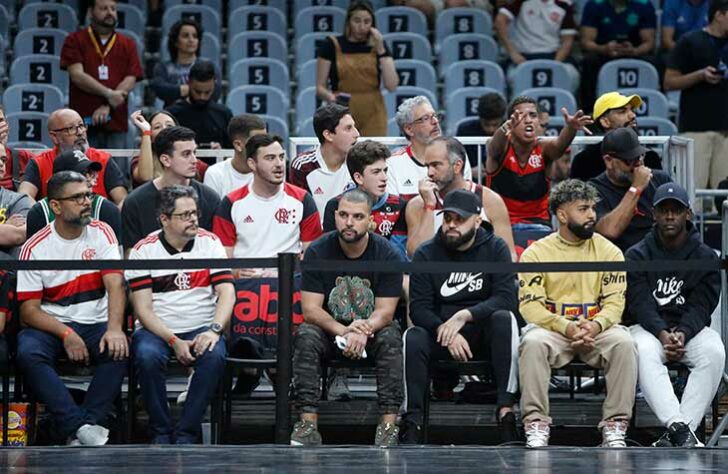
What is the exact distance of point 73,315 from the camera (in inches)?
370

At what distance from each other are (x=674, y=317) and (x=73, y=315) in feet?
11.5

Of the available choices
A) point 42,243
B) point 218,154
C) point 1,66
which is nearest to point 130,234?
point 42,243

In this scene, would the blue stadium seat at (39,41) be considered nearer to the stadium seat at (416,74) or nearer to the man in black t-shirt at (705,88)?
the stadium seat at (416,74)

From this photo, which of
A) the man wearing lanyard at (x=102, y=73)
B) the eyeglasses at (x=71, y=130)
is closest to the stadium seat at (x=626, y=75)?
the man wearing lanyard at (x=102, y=73)

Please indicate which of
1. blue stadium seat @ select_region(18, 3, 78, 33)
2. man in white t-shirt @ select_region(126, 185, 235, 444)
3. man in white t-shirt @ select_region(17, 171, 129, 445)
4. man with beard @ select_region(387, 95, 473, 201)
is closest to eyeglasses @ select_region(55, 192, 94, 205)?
man in white t-shirt @ select_region(17, 171, 129, 445)

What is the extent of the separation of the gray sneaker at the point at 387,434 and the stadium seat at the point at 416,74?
20.2ft

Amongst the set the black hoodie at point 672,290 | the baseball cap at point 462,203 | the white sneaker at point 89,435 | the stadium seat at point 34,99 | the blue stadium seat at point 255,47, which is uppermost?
the blue stadium seat at point 255,47

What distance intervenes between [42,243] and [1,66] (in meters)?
5.93

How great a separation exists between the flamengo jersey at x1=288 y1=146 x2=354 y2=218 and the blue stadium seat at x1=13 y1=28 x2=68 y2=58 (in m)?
4.73

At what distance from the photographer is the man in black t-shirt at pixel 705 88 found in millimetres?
13680

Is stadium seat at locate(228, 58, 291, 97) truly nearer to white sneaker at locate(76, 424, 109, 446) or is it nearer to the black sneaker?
white sneaker at locate(76, 424, 109, 446)

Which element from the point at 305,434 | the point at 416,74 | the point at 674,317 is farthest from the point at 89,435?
the point at 416,74

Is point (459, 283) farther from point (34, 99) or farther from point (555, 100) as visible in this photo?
point (34, 99)

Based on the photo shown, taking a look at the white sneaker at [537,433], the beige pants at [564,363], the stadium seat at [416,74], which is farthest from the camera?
the stadium seat at [416,74]
